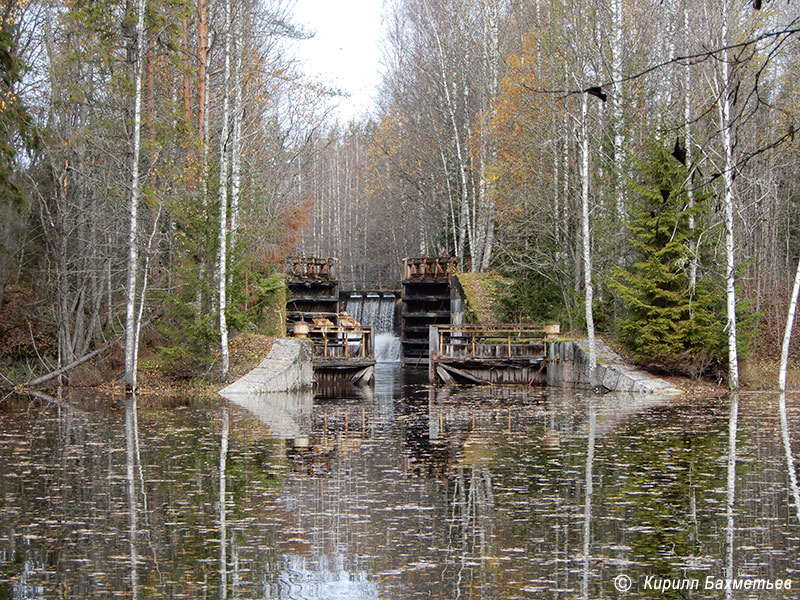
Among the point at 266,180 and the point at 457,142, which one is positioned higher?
the point at 457,142

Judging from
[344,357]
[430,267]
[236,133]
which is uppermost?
[236,133]

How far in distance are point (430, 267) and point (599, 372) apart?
16.3 m

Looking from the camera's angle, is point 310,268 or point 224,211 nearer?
point 224,211

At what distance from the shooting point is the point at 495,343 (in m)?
26.3

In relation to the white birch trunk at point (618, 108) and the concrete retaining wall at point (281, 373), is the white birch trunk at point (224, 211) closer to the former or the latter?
the concrete retaining wall at point (281, 373)

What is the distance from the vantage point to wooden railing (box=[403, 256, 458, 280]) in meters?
36.5

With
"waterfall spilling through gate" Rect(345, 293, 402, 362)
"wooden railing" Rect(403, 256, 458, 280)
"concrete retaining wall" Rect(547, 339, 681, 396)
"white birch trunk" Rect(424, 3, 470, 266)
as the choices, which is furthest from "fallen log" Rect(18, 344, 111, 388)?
"waterfall spilling through gate" Rect(345, 293, 402, 362)

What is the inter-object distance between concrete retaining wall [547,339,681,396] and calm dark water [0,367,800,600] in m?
5.96

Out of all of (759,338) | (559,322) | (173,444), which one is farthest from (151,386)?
(759,338)

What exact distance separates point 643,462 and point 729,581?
4.86 meters

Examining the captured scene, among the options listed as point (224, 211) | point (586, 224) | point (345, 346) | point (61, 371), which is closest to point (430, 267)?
point (345, 346)

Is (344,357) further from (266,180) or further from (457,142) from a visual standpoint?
(457,142)

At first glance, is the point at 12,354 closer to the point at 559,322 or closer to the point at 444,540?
the point at 559,322

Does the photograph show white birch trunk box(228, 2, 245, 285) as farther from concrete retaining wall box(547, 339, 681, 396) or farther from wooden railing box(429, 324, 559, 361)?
concrete retaining wall box(547, 339, 681, 396)
